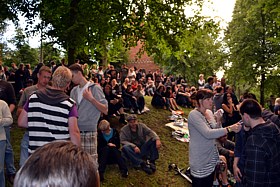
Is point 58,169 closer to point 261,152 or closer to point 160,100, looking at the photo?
point 261,152

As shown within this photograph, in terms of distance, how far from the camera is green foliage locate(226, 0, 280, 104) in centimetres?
2172

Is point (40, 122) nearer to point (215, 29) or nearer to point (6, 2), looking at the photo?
point (6, 2)

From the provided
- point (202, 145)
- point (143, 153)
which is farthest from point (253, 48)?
point (202, 145)

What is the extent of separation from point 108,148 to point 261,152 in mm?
4446

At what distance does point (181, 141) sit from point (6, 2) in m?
7.46

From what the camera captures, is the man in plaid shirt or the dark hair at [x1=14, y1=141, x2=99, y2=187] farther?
the man in plaid shirt

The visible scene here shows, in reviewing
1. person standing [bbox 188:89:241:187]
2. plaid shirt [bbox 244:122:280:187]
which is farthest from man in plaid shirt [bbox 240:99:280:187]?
person standing [bbox 188:89:241:187]

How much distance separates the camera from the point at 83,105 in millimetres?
4500

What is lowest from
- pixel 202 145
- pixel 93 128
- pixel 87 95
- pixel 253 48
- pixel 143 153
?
pixel 143 153

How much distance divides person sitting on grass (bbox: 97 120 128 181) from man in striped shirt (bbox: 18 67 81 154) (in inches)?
153

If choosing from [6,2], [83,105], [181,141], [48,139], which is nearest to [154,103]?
[181,141]

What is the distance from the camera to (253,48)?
73.4 feet

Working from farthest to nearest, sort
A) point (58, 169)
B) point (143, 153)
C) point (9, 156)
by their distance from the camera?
point (143, 153), point (9, 156), point (58, 169)

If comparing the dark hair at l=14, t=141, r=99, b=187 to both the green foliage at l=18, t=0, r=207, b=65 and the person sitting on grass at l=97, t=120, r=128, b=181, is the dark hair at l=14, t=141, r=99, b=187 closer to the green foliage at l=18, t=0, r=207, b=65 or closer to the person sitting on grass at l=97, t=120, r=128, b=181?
the person sitting on grass at l=97, t=120, r=128, b=181
